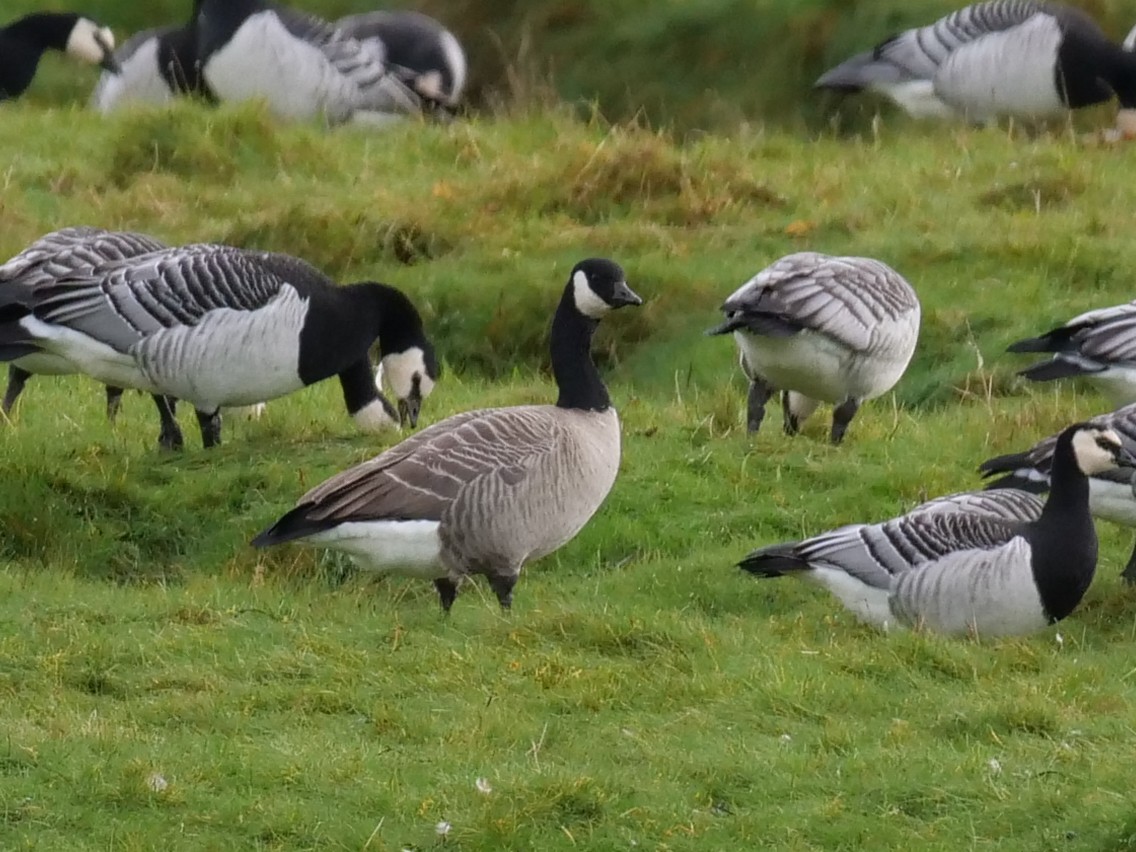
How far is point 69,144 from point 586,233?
5004 mm

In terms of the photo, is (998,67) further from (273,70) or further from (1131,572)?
(1131,572)

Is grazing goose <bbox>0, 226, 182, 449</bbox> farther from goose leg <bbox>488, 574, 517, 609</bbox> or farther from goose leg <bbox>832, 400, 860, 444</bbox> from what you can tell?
goose leg <bbox>832, 400, 860, 444</bbox>

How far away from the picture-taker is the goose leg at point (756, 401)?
11.5 m

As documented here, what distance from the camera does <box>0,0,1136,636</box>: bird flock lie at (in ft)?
29.0

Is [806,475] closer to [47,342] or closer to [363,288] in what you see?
[363,288]

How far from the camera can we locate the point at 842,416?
11.4 metres

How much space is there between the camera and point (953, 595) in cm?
883

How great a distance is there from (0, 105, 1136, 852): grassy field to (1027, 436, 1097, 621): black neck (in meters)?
0.24

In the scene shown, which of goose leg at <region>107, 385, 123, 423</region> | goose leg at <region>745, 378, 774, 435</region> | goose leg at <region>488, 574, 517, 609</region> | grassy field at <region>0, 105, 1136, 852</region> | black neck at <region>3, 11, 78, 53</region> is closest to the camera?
grassy field at <region>0, 105, 1136, 852</region>

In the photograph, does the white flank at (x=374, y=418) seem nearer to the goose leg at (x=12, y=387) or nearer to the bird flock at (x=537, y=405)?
the bird flock at (x=537, y=405)

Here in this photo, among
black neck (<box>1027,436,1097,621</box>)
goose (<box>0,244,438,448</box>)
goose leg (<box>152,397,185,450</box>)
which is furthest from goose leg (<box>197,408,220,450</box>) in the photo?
black neck (<box>1027,436,1097,621</box>)

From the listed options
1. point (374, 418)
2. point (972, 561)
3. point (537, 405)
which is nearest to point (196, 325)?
point (374, 418)

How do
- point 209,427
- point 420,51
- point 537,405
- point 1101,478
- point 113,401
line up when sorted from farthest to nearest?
point 420,51, point 113,401, point 209,427, point 537,405, point 1101,478

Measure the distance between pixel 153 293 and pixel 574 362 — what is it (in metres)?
2.44
